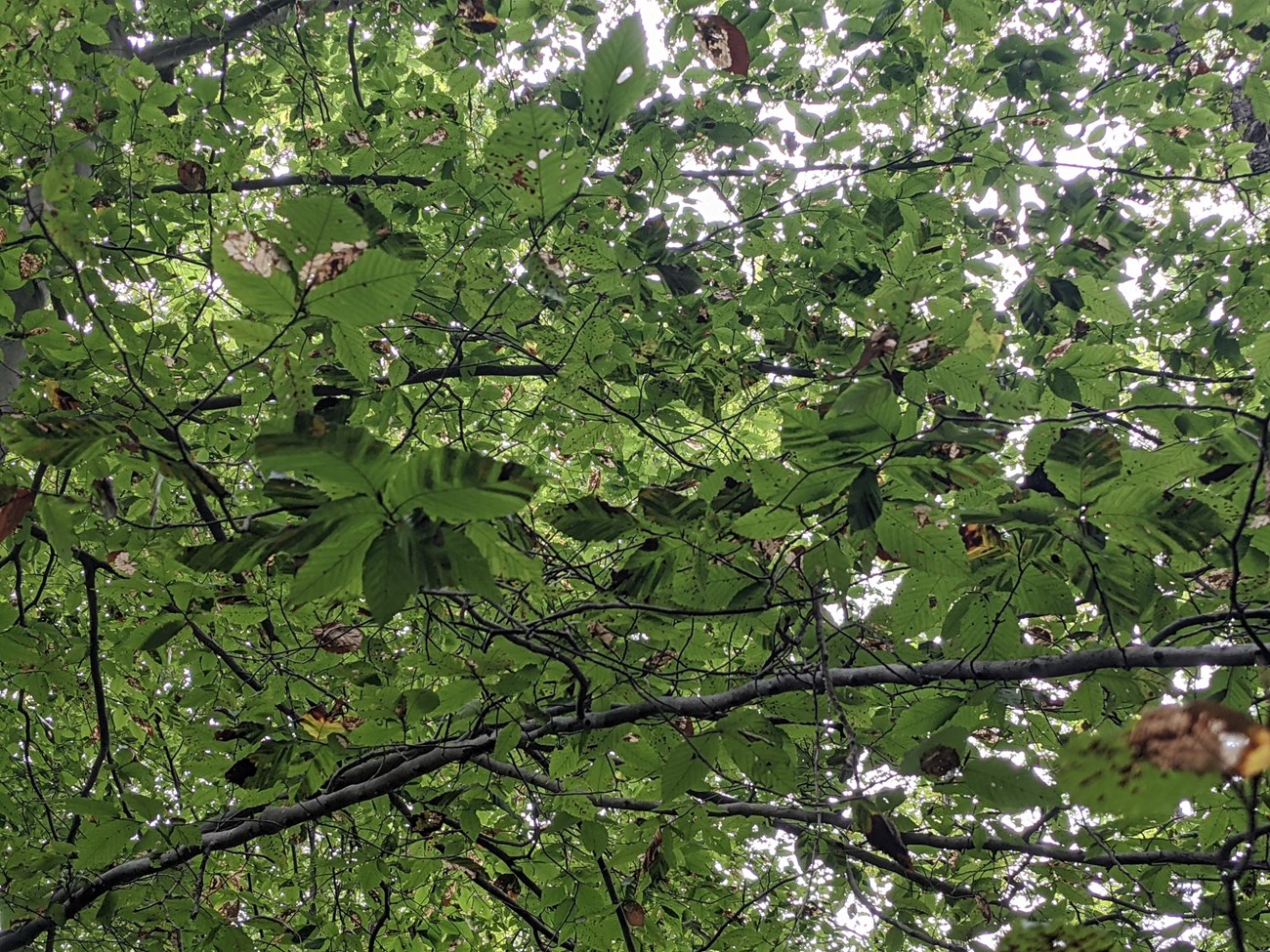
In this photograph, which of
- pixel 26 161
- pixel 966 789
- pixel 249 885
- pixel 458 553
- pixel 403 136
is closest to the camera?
pixel 458 553

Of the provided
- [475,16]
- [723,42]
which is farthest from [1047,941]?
[475,16]

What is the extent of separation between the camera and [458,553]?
0.73 meters

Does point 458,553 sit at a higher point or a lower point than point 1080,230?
lower

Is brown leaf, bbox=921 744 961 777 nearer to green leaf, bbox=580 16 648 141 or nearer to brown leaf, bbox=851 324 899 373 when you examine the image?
brown leaf, bbox=851 324 899 373

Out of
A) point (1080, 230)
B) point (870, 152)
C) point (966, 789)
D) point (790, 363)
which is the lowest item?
point (966, 789)

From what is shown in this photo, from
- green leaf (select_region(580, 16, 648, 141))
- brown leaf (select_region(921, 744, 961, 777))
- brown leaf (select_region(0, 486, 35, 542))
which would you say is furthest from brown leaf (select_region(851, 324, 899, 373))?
brown leaf (select_region(0, 486, 35, 542))

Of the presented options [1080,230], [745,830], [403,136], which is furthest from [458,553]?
[403,136]

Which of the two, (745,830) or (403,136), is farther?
(403,136)

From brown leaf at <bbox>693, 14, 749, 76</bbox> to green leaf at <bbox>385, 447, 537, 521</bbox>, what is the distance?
1983 millimetres

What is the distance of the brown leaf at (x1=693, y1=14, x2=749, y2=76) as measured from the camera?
2.20m

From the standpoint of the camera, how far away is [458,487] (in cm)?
70

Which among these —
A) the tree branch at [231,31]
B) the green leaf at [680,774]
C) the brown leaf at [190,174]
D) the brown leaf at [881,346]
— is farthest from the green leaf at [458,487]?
the tree branch at [231,31]

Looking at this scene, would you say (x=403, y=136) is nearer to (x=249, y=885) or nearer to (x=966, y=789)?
(x=966, y=789)

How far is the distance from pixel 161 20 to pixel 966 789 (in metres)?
4.91
